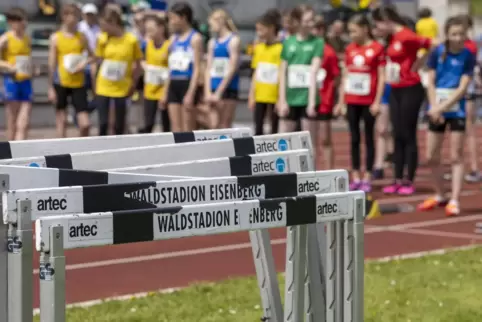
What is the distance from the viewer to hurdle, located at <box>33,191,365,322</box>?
12.0 feet

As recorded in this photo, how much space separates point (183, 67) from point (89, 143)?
8.95 metres

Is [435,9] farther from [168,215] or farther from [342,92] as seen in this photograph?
[168,215]

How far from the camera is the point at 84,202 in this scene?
13.1 ft

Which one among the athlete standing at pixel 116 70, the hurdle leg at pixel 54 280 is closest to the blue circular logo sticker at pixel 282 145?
the hurdle leg at pixel 54 280

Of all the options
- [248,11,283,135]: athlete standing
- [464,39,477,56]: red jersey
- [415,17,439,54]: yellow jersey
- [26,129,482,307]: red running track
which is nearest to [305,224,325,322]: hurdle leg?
[26,129,482,307]: red running track

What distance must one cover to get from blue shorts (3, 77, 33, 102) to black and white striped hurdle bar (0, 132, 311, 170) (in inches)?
401

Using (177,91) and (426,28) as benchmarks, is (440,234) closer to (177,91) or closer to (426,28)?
→ (177,91)

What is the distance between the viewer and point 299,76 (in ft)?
42.7

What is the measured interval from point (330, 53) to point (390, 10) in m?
1.06

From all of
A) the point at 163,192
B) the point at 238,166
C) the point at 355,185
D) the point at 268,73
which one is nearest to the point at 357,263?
the point at 238,166

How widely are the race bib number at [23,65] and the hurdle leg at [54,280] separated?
11.8m

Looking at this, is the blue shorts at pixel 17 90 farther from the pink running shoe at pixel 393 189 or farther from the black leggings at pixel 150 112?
the pink running shoe at pixel 393 189

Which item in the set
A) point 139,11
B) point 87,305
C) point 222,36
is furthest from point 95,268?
point 139,11

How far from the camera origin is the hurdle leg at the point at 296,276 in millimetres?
4637
